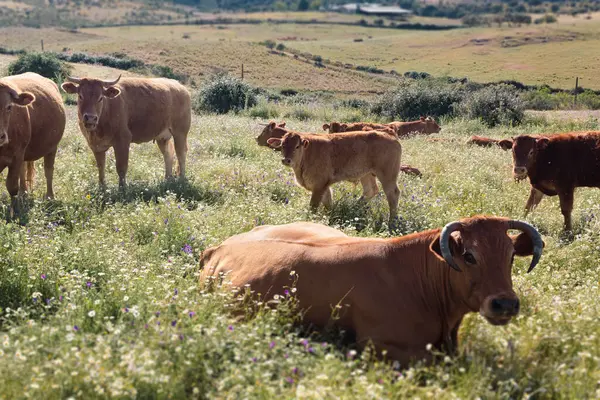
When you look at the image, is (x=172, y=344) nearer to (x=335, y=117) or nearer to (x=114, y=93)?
(x=114, y=93)

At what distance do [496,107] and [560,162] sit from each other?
17.6 meters

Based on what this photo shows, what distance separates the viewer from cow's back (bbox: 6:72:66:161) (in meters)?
10.4

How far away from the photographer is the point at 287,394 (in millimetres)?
4035

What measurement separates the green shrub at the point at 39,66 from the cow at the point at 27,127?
2804 centimetres

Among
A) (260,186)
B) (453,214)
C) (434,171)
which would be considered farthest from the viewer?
(434,171)

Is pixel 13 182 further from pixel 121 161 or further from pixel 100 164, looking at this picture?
pixel 121 161

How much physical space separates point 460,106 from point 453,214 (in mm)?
21334

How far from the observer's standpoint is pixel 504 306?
4.72 metres

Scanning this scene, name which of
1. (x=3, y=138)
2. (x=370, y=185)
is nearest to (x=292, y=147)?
(x=370, y=185)

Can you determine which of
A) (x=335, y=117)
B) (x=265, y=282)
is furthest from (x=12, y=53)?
(x=265, y=282)

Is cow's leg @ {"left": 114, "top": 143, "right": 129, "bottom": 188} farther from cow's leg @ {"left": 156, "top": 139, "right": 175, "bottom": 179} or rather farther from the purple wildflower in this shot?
the purple wildflower

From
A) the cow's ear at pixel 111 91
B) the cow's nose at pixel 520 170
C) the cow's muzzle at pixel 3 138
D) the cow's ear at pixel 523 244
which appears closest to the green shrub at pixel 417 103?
the cow's nose at pixel 520 170

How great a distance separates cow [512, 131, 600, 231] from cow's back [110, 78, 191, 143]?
6.64m

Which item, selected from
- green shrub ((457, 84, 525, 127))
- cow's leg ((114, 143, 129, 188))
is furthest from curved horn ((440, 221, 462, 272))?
green shrub ((457, 84, 525, 127))
